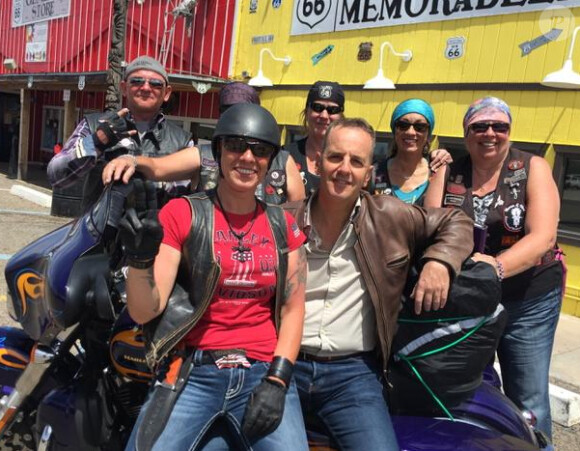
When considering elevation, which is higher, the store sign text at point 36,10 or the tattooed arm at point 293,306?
the store sign text at point 36,10

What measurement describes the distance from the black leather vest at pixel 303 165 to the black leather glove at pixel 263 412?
68.2 inches

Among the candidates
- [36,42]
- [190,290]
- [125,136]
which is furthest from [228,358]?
[36,42]

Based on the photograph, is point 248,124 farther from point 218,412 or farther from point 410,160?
point 410,160

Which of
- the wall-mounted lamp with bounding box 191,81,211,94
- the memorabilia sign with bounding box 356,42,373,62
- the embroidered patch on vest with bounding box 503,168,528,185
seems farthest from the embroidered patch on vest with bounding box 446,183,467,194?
the wall-mounted lamp with bounding box 191,81,211,94

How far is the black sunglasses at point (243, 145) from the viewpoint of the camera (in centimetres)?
199

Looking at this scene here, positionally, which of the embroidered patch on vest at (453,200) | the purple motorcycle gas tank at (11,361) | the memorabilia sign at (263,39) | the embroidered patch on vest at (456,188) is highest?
the memorabilia sign at (263,39)

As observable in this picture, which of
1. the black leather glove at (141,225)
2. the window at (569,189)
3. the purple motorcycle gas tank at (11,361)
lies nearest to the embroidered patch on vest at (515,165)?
the black leather glove at (141,225)

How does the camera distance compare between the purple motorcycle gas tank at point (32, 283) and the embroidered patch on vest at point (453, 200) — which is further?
the embroidered patch on vest at point (453, 200)

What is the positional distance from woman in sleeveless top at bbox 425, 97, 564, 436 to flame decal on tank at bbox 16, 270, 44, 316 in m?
1.78

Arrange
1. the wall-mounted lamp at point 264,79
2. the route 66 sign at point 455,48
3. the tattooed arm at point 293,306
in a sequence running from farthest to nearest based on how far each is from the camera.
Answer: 1. the wall-mounted lamp at point 264,79
2. the route 66 sign at point 455,48
3. the tattooed arm at point 293,306

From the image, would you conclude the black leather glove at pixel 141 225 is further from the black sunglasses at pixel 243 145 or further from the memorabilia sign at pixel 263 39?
the memorabilia sign at pixel 263 39

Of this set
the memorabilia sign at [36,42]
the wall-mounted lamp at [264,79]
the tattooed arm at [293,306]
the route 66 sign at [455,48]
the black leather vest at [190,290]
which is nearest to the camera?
the black leather vest at [190,290]

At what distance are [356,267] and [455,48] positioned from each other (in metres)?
6.61

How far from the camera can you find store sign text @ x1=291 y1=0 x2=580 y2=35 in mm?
7277
